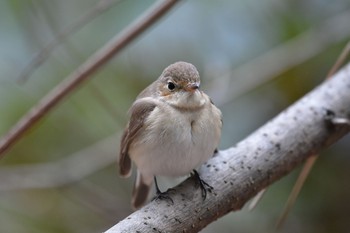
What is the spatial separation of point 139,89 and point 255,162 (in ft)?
4.09

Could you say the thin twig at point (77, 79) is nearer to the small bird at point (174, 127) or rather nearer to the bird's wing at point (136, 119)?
the small bird at point (174, 127)

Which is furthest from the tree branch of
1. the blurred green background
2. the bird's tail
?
the blurred green background

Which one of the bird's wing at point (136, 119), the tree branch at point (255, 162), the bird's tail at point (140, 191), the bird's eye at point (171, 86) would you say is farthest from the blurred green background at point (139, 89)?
the bird's eye at point (171, 86)

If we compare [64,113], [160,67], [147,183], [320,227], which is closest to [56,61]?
[64,113]

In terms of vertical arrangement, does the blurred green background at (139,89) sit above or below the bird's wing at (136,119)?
above

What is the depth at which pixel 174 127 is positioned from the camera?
74.3 inches

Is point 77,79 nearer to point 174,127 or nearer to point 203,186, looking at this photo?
point 174,127

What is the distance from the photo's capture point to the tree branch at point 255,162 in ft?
5.51

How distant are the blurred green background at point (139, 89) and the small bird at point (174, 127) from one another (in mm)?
810

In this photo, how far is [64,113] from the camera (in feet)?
10.3

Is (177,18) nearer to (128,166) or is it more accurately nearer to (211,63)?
(211,63)

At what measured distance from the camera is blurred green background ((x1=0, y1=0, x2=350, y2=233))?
279 centimetres

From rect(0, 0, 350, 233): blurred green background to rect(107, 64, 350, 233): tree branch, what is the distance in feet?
2.04

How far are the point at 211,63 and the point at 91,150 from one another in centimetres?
72
